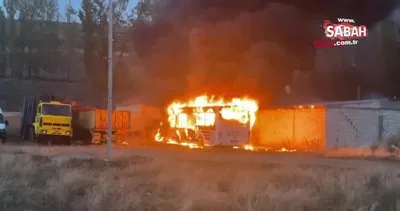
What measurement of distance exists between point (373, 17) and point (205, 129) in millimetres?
25172

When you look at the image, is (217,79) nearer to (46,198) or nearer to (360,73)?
(360,73)

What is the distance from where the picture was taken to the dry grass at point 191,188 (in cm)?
1469

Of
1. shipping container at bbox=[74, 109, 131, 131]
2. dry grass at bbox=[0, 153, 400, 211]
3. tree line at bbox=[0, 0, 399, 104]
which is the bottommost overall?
dry grass at bbox=[0, 153, 400, 211]

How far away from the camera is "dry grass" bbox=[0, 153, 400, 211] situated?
14.7m

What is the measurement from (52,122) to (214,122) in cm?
955

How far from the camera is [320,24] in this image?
52.2 m

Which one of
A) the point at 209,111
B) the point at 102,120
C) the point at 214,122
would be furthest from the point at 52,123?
the point at 214,122

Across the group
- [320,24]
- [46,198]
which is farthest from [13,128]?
[46,198]

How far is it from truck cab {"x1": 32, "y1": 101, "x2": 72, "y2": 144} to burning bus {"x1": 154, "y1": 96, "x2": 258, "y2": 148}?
7277 millimetres

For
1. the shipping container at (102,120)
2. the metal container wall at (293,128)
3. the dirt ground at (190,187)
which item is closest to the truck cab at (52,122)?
the shipping container at (102,120)

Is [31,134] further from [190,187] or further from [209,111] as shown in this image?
[190,187]
